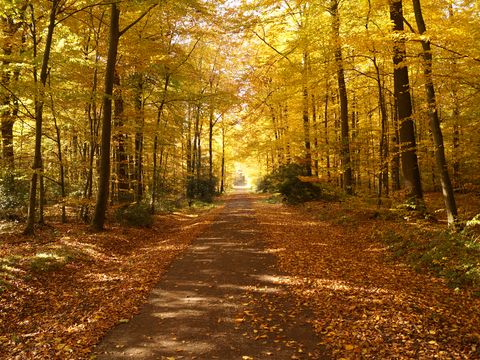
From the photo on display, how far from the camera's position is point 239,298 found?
6461 mm

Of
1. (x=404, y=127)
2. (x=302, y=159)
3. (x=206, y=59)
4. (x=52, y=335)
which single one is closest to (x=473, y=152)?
(x=404, y=127)

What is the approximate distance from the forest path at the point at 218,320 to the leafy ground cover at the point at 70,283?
0.45 meters

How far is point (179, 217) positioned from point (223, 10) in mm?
10712

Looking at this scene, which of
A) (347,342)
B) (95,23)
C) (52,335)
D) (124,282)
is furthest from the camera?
(95,23)

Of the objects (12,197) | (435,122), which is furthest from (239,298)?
(12,197)

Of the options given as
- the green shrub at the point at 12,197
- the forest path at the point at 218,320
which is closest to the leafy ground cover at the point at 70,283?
the forest path at the point at 218,320

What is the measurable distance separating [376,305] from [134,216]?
1075cm

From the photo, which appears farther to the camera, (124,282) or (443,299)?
(124,282)

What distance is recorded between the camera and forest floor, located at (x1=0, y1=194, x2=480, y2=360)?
4711 millimetres

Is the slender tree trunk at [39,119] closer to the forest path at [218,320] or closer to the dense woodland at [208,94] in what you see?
the dense woodland at [208,94]

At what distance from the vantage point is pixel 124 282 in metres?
7.69

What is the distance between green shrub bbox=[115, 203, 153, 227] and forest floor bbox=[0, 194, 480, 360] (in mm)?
2454

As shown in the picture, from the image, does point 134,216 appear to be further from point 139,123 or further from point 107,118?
point 139,123

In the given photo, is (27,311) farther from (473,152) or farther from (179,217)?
(473,152)
